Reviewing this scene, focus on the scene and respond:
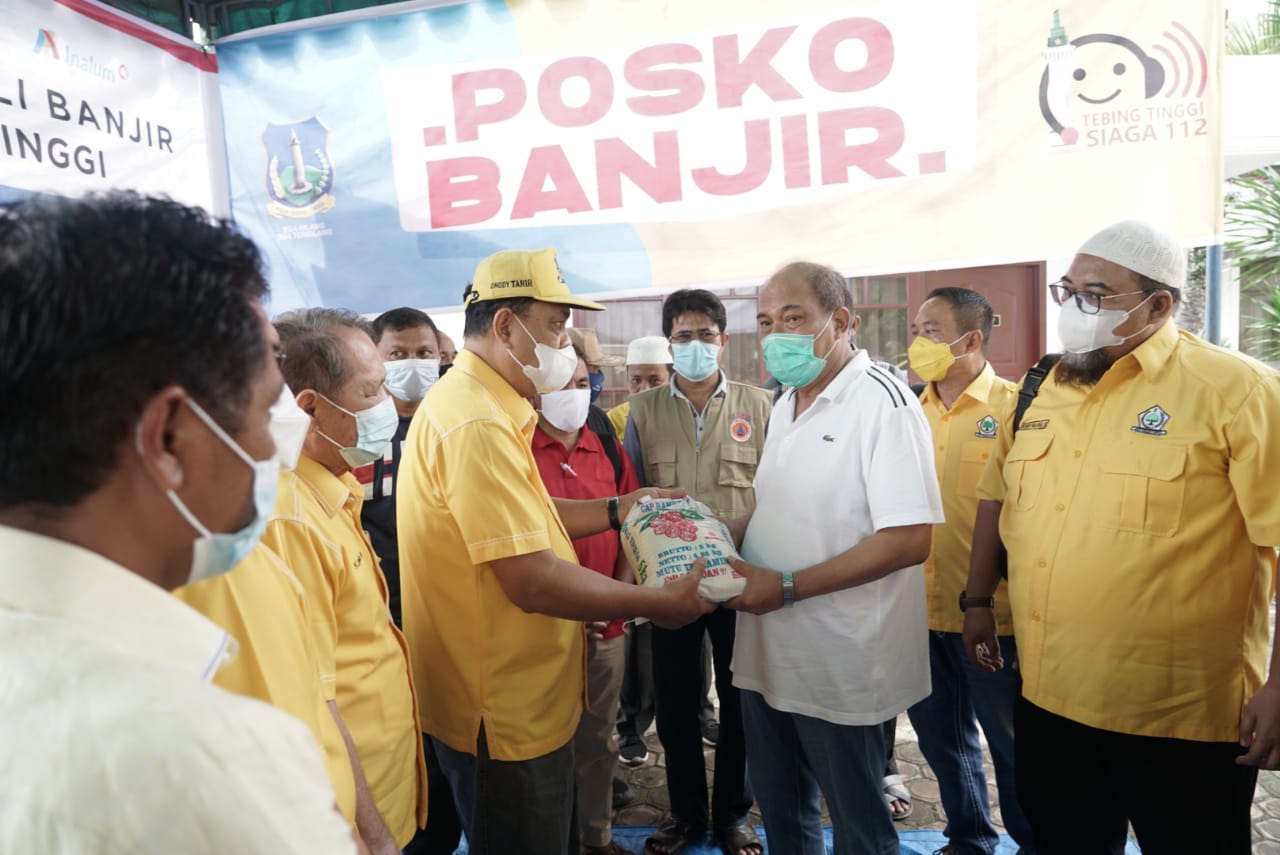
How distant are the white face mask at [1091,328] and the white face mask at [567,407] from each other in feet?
5.22

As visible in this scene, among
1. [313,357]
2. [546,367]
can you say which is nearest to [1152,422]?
[546,367]

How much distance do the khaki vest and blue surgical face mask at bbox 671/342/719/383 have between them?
0.44 feet

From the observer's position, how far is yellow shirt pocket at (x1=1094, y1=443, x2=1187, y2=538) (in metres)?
1.77

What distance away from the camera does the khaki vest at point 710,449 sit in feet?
10.9

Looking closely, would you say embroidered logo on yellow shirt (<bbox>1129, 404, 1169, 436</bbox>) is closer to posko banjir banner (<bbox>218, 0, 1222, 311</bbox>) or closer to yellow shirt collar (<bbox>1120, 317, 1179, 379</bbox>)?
yellow shirt collar (<bbox>1120, 317, 1179, 379</bbox>)

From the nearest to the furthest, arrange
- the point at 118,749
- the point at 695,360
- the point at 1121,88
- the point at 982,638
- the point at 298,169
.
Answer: the point at 118,749 < the point at 982,638 < the point at 1121,88 < the point at 695,360 < the point at 298,169

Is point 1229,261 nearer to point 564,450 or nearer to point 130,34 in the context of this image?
point 564,450

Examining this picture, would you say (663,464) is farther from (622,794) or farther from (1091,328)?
(1091,328)

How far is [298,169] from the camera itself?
396 centimetres

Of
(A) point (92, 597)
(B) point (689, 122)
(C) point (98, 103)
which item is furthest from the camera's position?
(B) point (689, 122)

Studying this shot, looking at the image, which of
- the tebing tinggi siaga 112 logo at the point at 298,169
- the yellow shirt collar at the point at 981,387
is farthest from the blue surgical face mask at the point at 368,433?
the tebing tinggi siaga 112 logo at the point at 298,169

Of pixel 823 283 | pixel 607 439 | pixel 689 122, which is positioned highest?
pixel 689 122

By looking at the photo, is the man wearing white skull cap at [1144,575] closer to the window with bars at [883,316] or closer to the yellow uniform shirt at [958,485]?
the yellow uniform shirt at [958,485]

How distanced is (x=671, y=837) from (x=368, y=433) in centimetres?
215
